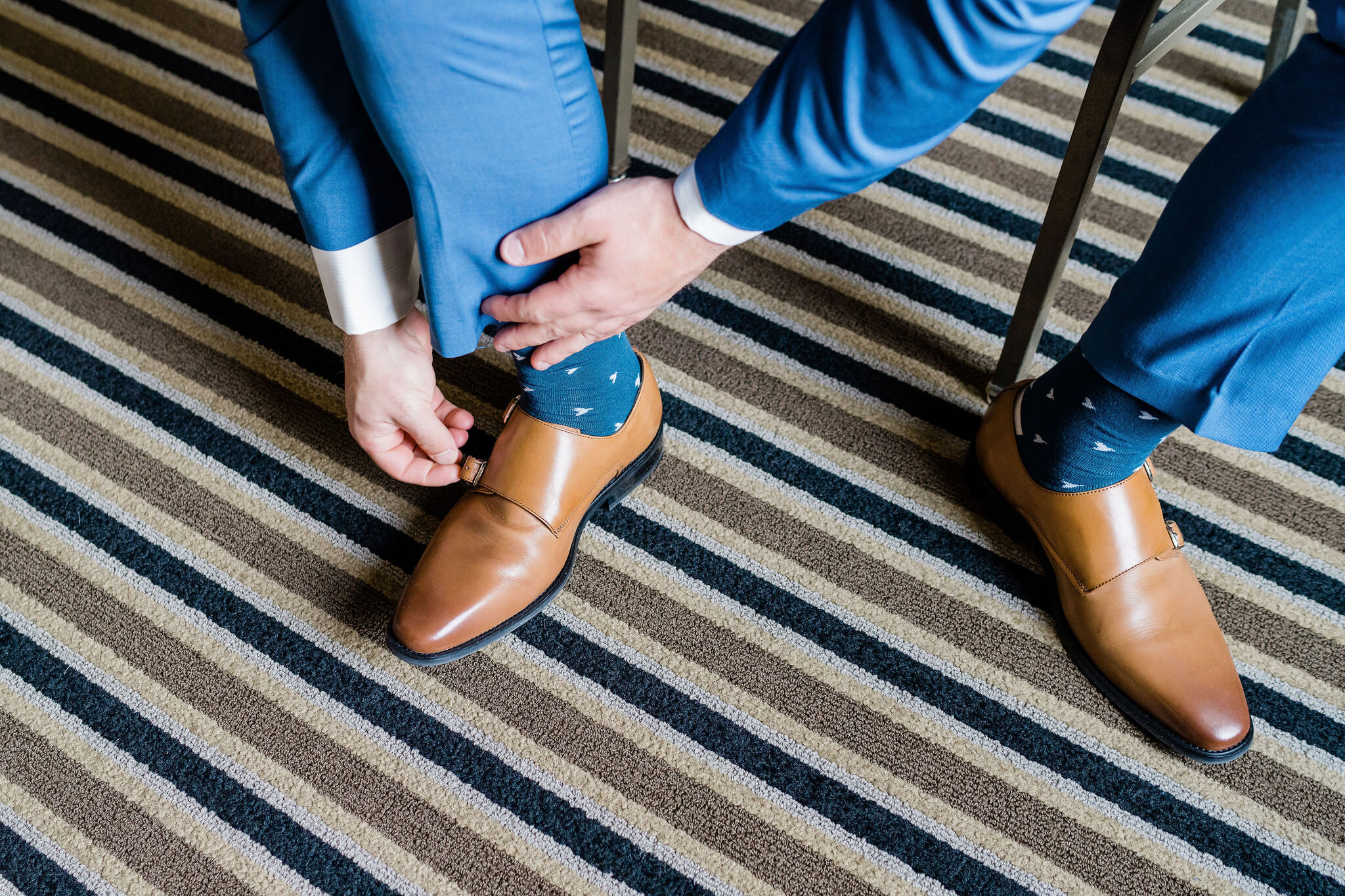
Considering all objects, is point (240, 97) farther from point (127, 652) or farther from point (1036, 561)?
point (1036, 561)

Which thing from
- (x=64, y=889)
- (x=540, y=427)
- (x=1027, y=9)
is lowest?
(x=64, y=889)

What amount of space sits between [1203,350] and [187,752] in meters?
0.83

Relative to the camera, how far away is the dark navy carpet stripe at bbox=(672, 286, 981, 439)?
0.92 m

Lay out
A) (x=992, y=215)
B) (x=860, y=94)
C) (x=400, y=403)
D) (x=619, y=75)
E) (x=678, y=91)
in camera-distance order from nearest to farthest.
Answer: (x=860, y=94) < (x=400, y=403) < (x=619, y=75) < (x=992, y=215) < (x=678, y=91)

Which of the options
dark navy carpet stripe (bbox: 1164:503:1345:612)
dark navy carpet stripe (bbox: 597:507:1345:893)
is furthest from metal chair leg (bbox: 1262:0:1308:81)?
dark navy carpet stripe (bbox: 597:507:1345:893)

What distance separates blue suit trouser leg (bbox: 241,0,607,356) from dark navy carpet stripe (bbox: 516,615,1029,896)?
1.02ft

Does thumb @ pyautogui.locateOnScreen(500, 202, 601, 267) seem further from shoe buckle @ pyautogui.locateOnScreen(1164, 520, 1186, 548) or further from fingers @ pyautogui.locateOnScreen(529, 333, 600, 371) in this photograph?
shoe buckle @ pyautogui.locateOnScreen(1164, 520, 1186, 548)

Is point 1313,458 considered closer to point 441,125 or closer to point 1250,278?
point 1250,278

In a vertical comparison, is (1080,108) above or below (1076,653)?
above

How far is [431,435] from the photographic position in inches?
28.6

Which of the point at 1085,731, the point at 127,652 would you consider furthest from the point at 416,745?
the point at 1085,731

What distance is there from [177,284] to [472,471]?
48 centimetres

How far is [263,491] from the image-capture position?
2.83 feet

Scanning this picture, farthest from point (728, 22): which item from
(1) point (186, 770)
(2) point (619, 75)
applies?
(1) point (186, 770)
